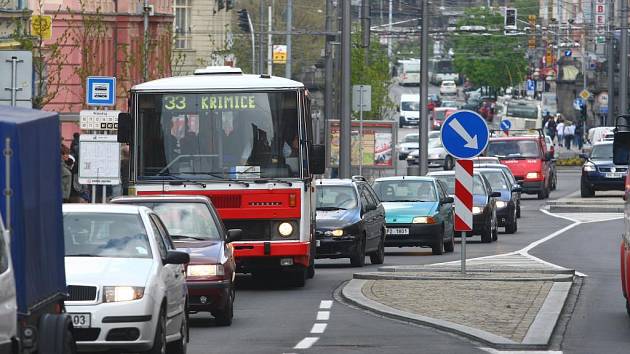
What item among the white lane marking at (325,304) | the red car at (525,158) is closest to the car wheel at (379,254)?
the white lane marking at (325,304)

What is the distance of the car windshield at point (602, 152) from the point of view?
5944 centimetres

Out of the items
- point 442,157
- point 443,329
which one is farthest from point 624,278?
point 442,157

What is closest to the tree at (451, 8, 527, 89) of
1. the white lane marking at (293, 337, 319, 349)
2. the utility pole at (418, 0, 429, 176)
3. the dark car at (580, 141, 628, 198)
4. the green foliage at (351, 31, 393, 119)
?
the green foliage at (351, 31, 393, 119)

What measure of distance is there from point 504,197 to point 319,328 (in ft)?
81.3

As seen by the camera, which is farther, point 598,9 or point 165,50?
point 598,9

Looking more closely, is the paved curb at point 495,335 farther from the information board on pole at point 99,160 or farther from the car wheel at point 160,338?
the information board on pole at point 99,160

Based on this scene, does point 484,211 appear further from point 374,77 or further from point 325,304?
point 374,77

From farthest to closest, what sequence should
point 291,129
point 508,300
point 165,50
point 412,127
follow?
point 412,127 < point 165,50 < point 291,129 < point 508,300

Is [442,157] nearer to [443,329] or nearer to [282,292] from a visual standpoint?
[282,292]

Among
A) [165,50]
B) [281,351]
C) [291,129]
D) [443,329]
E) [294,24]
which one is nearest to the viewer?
[281,351]

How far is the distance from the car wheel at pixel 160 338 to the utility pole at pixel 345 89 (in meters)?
30.5

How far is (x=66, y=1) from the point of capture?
5909 cm

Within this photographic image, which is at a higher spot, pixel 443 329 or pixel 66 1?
pixel 66 1

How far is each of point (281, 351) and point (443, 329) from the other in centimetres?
270
